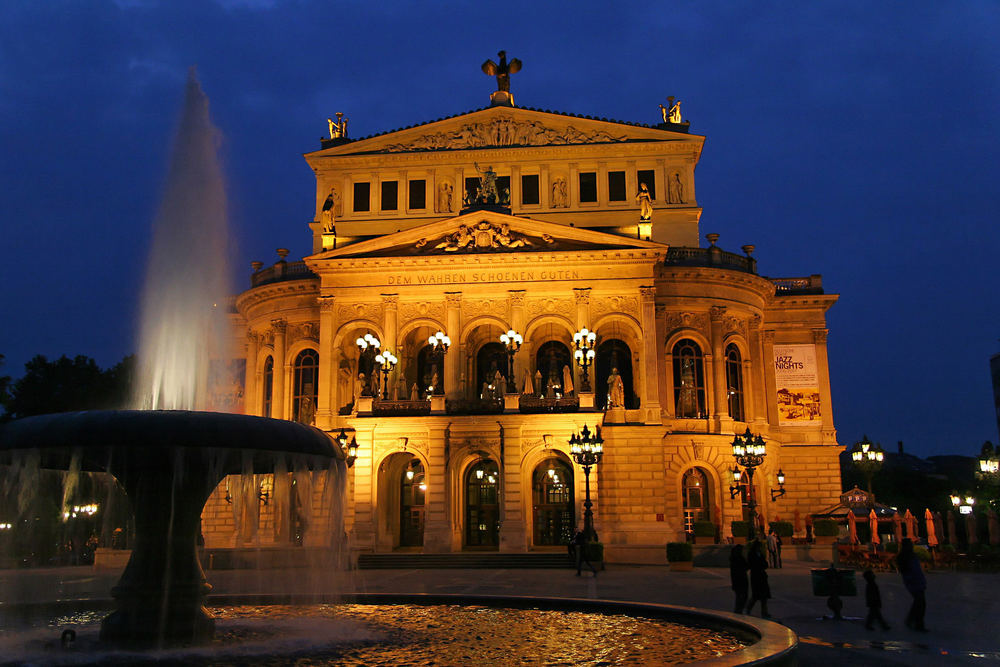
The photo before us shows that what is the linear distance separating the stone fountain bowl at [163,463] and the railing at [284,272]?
32.2 m

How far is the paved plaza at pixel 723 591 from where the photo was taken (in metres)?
12.8

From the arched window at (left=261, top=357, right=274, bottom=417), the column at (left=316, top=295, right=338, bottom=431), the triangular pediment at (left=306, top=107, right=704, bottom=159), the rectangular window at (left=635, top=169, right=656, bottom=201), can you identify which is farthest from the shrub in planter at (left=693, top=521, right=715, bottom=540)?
the arched window at (left=261, top=357, right=274, bottom=417)

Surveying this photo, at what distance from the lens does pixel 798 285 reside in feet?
159

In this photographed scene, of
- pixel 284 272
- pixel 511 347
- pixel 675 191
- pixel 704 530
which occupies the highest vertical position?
pixel 675 191

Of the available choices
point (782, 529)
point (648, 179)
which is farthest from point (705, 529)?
point (648, 179)

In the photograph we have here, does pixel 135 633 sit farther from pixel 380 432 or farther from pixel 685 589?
pixel 380 432

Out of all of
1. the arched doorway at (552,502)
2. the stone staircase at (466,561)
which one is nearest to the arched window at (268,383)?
the stone staircase at (466,561)

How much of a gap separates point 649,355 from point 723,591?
1802cm

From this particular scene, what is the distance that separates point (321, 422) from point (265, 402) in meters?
6.30

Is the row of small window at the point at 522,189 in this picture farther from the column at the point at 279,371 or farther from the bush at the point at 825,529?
the bush at the point at 825,529

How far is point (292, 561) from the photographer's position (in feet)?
108

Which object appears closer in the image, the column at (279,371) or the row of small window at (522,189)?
the column at (279,371)

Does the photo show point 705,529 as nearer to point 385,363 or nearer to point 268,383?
point 385,363

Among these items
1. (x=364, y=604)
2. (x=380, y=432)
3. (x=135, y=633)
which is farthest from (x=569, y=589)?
(x=380, y=432)
